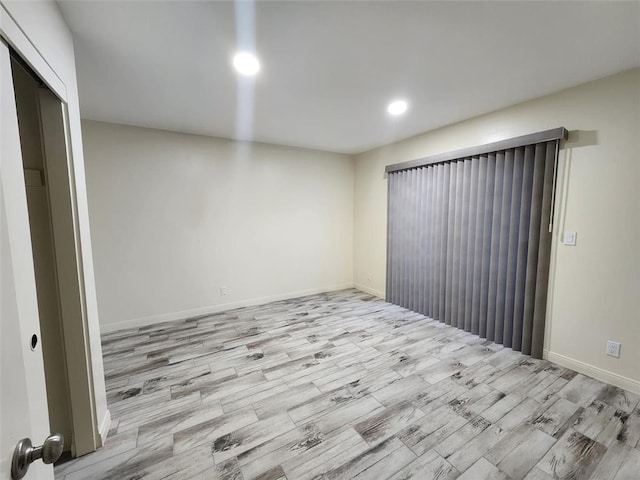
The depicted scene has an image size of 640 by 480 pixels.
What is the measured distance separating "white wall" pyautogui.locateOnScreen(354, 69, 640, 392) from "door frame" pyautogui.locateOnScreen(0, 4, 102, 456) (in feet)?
11.2

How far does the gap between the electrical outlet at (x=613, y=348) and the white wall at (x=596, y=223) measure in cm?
3

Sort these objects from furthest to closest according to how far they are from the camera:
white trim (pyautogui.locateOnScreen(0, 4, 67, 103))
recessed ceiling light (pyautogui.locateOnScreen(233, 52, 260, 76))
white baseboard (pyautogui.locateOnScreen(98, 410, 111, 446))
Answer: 1. recessed ceiling light (pyautogui.locateOnScreen(233, 52, 260, 76))
2. white baseboard (pyautogui.locateOnScreen(98, 410, 111, 446))
3. white trim (pyautogui.locateOnScreen(0, 4, 67, 103))

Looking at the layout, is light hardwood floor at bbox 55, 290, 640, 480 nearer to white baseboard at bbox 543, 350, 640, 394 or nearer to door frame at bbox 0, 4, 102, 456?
white baseboard at bbox 543, 350, 640, 394

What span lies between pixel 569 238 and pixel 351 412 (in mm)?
2304

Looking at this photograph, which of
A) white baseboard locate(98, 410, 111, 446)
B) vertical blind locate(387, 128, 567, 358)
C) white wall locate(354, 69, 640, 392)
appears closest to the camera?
white baseboard locate(98, 410, 111, 446)

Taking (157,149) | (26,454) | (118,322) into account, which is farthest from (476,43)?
(118,322)

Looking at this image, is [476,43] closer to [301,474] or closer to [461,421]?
[461,421]

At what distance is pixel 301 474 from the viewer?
1.41 meters

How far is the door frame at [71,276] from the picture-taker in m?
1.34

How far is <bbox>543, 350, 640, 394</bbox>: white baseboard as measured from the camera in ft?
6.68

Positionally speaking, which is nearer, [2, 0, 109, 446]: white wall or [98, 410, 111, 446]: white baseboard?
[2, 0, 109, 446]: white wall

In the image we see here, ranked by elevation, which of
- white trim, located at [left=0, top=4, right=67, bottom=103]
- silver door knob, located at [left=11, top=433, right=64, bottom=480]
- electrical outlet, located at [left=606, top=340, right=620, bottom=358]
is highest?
white trim, located at [left=0, top=4, right=67, bottom=103]

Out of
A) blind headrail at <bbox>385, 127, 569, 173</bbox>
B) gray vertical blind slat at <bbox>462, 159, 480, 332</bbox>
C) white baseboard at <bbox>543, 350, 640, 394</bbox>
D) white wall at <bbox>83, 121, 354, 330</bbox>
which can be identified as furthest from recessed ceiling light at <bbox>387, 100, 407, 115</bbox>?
white baseboard at <bbox>543, 350, 640, 394</bbox>

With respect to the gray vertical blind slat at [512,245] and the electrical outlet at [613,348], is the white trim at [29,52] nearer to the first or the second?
the gray vertical blind slat at [512,245]
